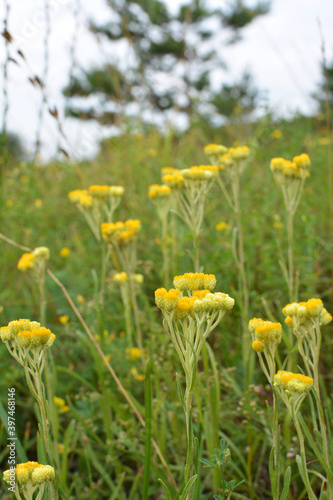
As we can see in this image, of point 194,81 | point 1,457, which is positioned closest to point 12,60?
point 1,457

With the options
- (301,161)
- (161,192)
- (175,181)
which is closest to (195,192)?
(175,181)

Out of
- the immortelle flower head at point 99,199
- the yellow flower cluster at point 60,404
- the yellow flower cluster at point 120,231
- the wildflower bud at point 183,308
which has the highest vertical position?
the immortelle flower head at point 99,199

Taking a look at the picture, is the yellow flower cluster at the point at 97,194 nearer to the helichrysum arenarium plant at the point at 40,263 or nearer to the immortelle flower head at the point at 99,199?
the immortelle flower head at the point at 99,199

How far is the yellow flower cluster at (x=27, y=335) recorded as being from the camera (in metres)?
0.58

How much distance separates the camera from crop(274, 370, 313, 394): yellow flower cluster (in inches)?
21.8

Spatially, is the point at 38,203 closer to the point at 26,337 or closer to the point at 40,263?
the point at 40,263

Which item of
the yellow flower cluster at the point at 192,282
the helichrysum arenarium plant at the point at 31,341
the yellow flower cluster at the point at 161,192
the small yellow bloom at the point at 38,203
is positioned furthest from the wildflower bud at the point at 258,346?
the small yellow bloom at the point at 38,203

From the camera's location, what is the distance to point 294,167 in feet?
3.38

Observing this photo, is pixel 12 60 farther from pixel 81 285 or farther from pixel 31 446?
pixel 31 446

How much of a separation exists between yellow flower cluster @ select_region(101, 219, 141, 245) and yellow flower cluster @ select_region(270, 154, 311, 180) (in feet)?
→ 1.40

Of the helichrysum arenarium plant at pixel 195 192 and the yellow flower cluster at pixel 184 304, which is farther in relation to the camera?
the helichrysum arenarium plant at pixel 195 192

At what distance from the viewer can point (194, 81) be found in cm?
1856

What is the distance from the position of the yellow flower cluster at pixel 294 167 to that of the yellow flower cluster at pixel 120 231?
428mm

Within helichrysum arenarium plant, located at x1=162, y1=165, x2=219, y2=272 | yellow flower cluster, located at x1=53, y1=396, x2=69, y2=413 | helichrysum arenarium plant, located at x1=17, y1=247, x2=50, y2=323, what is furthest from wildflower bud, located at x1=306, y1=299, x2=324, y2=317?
yellow flower cluster, located at x1=53, y1=396, x2=69, y2=413
